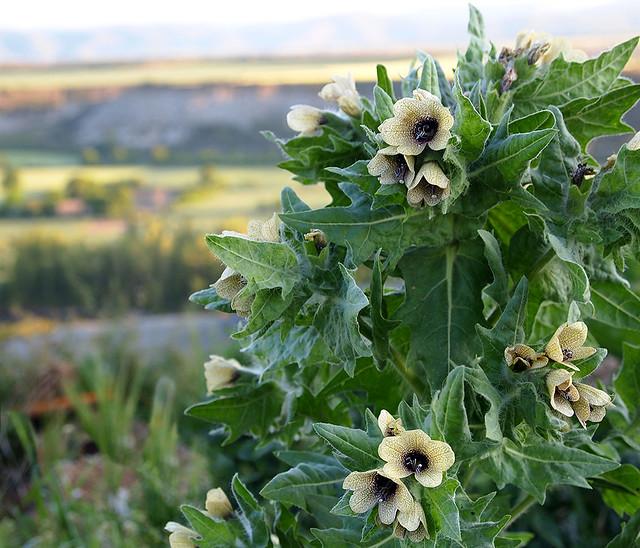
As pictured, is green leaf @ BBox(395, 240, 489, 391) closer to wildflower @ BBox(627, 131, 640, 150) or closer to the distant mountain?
wildflower @ BBox(627, 131, 640, 150)

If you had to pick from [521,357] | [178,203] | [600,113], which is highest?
[600,113]

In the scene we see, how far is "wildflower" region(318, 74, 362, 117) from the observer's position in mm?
1028

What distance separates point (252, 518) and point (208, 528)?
0.06 meters

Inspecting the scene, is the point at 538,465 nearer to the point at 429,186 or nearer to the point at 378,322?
the point at 378,322

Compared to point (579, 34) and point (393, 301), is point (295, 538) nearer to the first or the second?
point (393, 301)

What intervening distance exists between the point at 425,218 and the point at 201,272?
495 cm

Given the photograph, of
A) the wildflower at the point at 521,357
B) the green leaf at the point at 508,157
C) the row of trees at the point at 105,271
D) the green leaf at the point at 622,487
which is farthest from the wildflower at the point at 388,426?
the row of trees at the point at 105,271

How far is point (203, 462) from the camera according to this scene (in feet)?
→ 10.6

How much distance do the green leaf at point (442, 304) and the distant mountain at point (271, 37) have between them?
3.39 metres

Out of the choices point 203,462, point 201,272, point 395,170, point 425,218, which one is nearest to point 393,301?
point 425,218

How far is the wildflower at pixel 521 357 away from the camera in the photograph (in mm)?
842

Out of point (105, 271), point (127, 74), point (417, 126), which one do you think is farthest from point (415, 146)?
point (127, 74)

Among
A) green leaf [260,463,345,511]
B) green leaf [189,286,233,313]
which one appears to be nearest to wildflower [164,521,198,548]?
green leaf [260,463,345,511]

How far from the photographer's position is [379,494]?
0.76 metres
